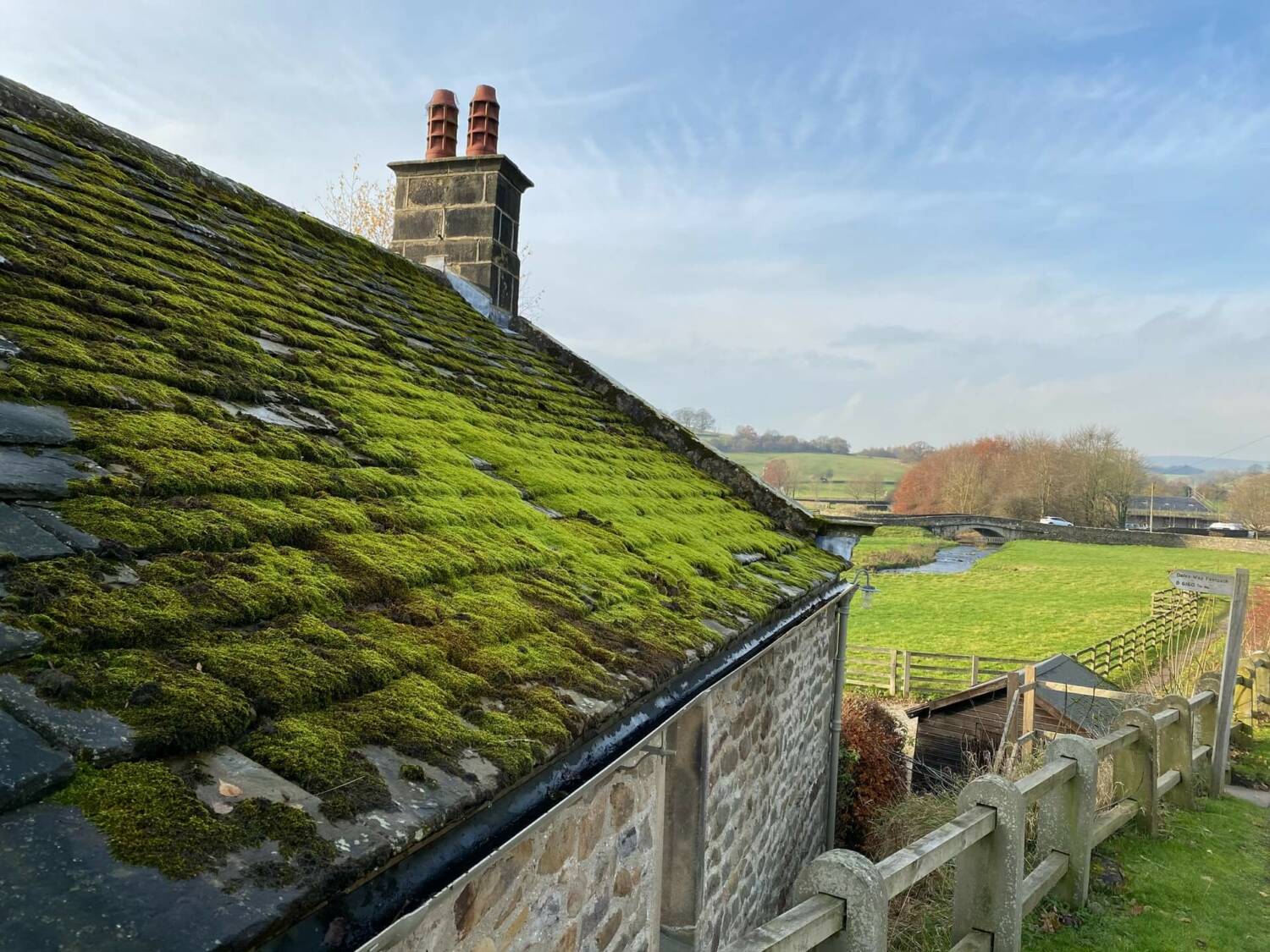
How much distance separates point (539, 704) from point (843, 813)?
773 centimetres

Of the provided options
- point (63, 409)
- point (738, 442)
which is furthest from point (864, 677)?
point (738, 442)

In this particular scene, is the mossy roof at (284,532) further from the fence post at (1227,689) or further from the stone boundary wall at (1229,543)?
the stone boundary wall at (1229,543)

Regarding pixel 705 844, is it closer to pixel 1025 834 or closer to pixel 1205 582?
pixel 1025 834

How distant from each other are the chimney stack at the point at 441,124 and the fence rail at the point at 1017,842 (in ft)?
22.6

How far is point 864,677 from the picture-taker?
19.6 metres

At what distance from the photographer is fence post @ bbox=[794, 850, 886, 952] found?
291 centimetres

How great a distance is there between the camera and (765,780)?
5.57 metres

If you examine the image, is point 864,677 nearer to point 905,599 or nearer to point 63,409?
point 905,599

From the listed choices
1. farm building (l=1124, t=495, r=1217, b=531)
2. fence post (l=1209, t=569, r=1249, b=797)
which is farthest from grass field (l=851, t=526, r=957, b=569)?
farm building (l=1124, t=495, r=1217, b=531)

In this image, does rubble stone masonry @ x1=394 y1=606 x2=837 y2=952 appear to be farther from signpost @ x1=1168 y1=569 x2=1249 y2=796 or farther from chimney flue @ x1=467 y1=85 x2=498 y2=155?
chimney flue @ x1=467 y1=85 x2=498 y2=155

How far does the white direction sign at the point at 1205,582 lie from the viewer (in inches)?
308

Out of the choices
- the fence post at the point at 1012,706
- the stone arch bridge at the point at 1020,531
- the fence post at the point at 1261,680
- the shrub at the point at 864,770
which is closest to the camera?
the shrub at the point at 864,770

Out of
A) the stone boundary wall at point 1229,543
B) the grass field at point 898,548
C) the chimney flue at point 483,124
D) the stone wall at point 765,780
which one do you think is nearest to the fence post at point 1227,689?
the stone wall at point 765,780

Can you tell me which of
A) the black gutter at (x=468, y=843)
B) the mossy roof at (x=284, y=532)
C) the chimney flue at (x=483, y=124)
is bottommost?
the black gutter at (x=468, y=843)
